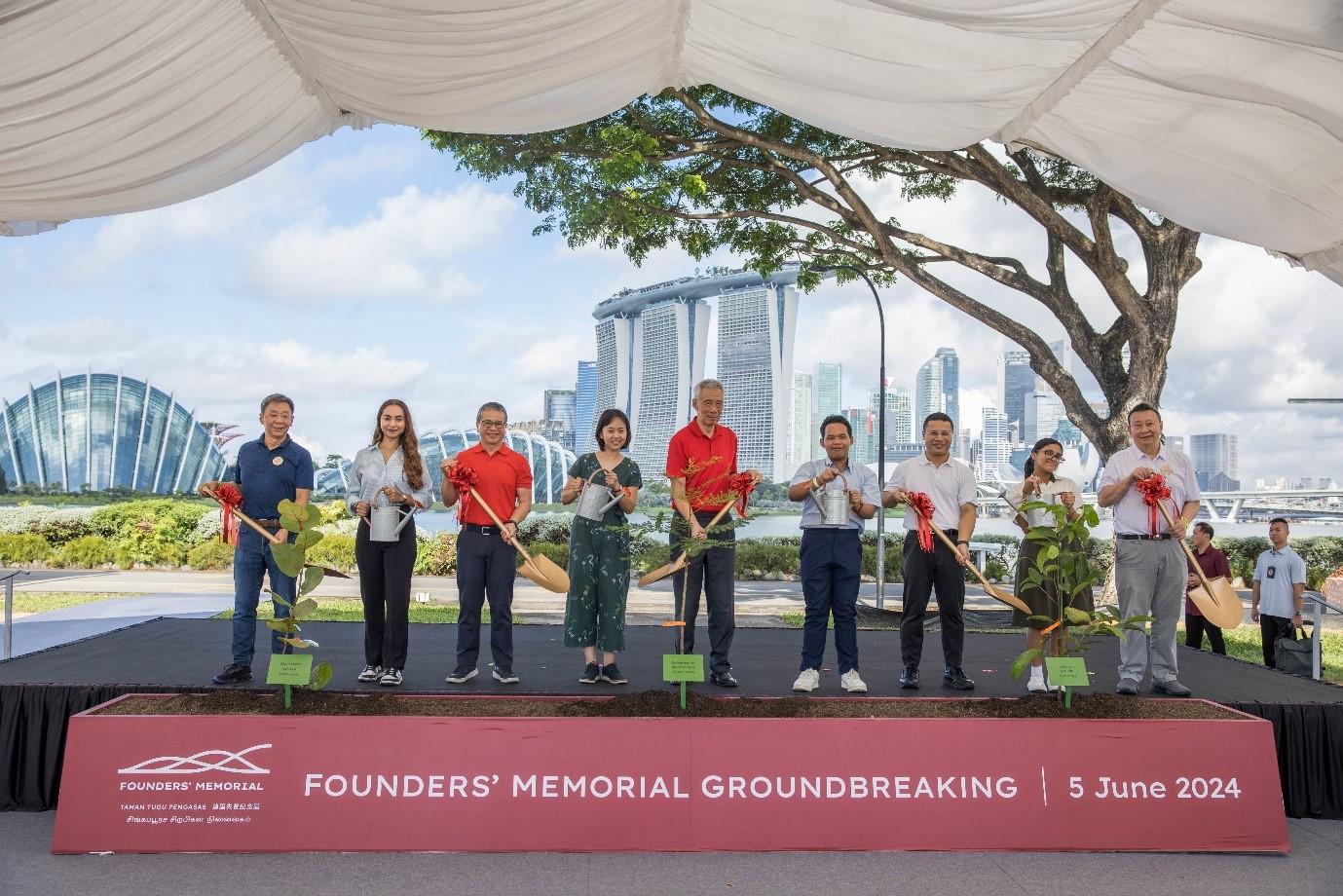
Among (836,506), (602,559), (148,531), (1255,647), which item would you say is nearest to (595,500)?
(602,559)

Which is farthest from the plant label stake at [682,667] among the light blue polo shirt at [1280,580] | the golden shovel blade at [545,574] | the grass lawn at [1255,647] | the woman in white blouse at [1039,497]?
the light blue polo shirt at [1280,580]

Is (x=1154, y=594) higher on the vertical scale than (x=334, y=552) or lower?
higher

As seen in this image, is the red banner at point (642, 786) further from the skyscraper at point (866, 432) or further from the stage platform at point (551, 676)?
the skyscraper at point (866, 432)

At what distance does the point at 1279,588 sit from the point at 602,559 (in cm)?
476

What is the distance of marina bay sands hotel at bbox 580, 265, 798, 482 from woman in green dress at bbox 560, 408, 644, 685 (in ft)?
53.9

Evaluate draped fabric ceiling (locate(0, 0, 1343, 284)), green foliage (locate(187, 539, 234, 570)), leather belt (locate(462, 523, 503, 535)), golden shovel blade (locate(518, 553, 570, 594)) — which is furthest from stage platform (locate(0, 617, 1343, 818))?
green foliage (locate(187, 539, 234, 570))

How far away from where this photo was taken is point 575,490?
13.5 ft

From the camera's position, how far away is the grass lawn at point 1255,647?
7633 millimetres

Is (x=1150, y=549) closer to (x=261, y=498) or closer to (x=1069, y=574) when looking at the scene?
(x=1069, y=574)

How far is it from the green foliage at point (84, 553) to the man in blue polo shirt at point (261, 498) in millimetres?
12163

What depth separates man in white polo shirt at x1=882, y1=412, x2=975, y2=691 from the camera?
4.20 metres

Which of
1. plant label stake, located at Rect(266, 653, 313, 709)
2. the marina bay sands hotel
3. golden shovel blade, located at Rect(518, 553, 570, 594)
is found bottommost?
plant label stake, located at Rect(266, 653, 313, 709)

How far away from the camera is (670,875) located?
2781mm

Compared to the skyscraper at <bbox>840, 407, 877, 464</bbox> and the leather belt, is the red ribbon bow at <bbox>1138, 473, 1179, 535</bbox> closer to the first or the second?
the leather belt
